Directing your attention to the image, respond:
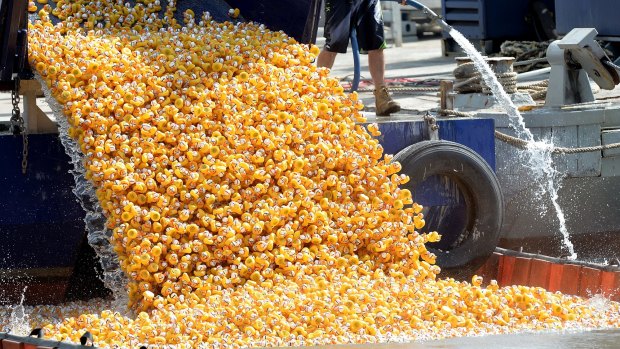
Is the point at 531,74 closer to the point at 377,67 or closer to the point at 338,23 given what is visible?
the point at 377,67

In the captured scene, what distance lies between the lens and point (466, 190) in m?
6.77

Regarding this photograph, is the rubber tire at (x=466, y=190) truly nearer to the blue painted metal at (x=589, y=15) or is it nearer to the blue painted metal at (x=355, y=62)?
the blue painted metal at (x=355, y=62)

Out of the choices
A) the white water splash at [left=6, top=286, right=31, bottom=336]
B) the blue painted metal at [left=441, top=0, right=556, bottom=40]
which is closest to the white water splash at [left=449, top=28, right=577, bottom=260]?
the white water splash at [left=6, top=286, right=31, bottom=336]

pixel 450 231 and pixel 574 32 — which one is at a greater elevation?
pixel 574 32

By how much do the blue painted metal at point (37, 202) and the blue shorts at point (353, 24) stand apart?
2.13m

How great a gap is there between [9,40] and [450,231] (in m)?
2.68

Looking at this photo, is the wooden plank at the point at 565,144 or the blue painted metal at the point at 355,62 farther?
the wooden plank at the point at 565,144

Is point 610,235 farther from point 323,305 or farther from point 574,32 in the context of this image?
point 323,305

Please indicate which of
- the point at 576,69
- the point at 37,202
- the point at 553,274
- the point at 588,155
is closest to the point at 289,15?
the point at 37,202

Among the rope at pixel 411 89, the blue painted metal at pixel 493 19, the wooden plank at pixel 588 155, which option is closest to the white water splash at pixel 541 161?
the wooden plank at pixel 588 155

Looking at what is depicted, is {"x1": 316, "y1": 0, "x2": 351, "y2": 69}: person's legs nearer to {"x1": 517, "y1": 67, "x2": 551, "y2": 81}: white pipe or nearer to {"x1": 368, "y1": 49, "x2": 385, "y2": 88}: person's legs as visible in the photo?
{"x1": 368, "y1": 49, "x2": 385, "y2": 88}: person's legs

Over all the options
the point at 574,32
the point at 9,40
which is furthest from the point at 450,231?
the point at 9,40

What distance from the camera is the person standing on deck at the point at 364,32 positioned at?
758 cm

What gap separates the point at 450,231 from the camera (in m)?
6.88
